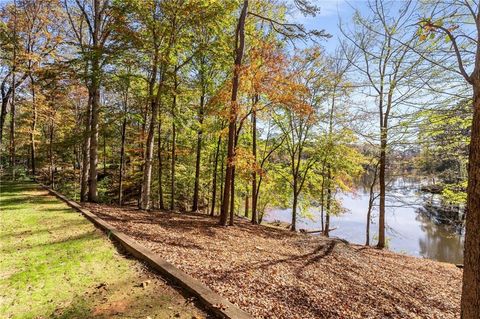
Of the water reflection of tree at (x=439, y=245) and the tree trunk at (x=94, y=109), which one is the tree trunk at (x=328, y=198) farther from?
the tree trunk at (x=94, y=109)

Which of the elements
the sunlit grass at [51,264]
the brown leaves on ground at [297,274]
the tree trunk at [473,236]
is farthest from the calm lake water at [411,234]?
the sunlit grass at [51,264]

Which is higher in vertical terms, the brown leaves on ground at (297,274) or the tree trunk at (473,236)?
the tree trunk at (473,236)

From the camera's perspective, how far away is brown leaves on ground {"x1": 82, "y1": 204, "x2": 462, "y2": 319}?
4.36 m

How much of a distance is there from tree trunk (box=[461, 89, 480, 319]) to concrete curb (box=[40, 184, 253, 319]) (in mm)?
2222

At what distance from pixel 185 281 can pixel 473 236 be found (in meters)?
3.53

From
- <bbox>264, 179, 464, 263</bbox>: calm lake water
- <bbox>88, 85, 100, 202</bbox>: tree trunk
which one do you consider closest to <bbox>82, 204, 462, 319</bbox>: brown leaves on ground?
<bbox>88, 85, 100, 202</bbox>: tree trunk


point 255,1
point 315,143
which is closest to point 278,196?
point 315,143

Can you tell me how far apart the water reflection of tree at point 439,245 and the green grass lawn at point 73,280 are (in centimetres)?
1733

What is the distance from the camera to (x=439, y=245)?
19984 mm

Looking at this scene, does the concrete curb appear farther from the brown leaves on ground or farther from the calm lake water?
the calm lake water

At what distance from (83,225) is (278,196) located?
12567 mm

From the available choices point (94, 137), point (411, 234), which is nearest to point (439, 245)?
point (411, 234)

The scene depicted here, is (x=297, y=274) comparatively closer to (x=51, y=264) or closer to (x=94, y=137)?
(x=51, y=264)

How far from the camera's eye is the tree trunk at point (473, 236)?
2.61 meters
